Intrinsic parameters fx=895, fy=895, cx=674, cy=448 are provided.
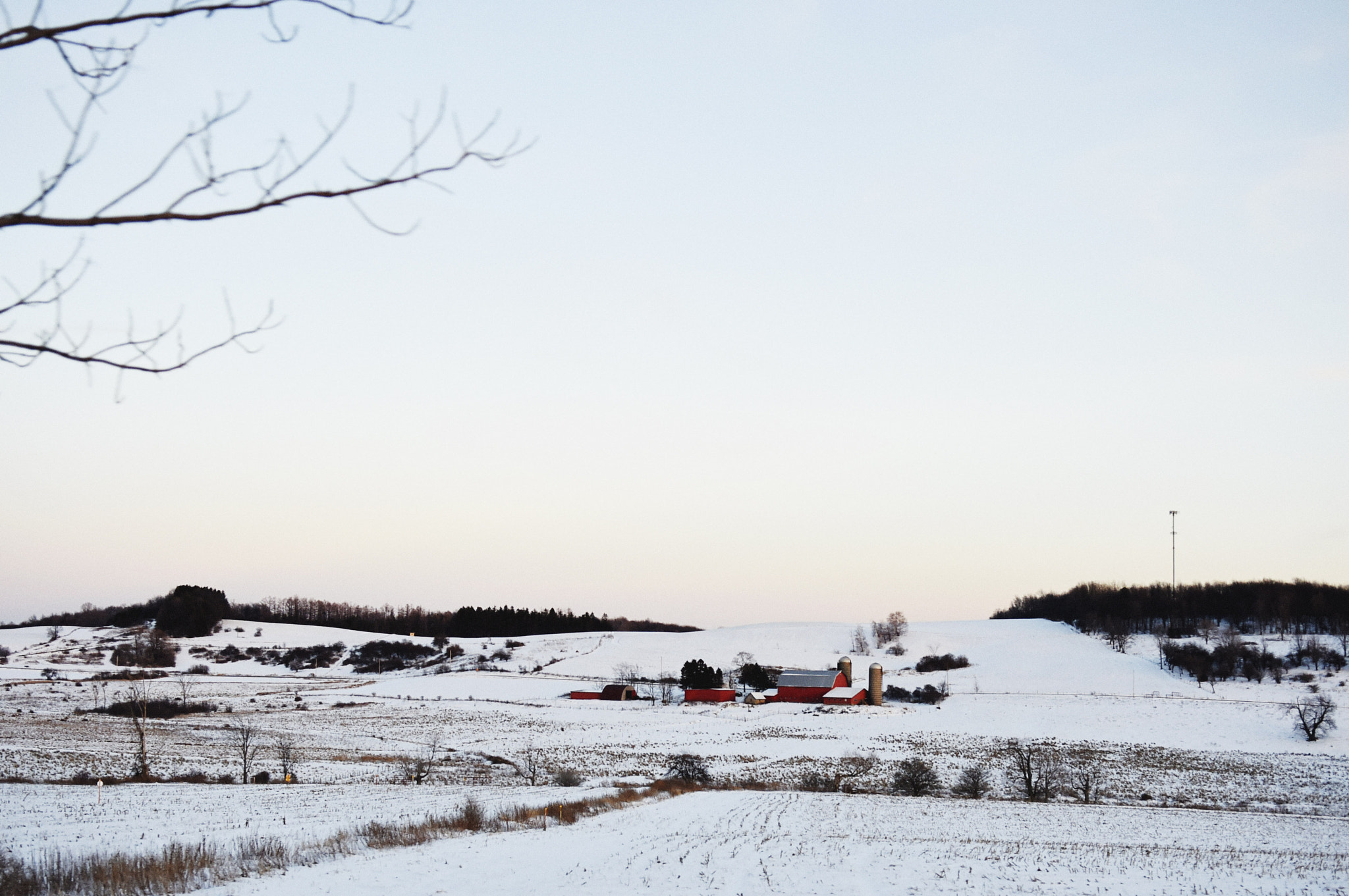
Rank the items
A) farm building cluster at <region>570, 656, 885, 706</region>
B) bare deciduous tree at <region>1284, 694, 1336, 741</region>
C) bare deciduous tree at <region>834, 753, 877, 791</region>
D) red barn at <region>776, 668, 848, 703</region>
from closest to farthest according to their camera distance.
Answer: bare deciduous tree at <region>834, 753, 877, 791</region>, bare deciduous tree at <region>1284, 694, 1336, 741</region>, farm building cluster at <region>570, 656, 885, 706</region>, red barn at <region>776, 668, 848, 703</region>

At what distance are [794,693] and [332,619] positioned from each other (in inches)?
4889

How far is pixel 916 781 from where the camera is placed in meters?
36.2

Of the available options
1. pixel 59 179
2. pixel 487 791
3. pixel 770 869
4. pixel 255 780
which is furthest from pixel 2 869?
pixel 255 780

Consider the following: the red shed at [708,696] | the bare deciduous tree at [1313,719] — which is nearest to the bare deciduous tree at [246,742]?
the red shed at [708,696]

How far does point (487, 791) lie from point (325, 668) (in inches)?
3127

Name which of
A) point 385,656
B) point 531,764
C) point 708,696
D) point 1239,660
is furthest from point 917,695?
point 385,656

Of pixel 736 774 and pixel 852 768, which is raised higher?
pixel 736 774

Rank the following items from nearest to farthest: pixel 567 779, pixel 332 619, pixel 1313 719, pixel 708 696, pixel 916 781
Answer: pixel 567 779 → pixel 916 781 → pixel 1313 719 → pixel 708 696 → pixel 332 619

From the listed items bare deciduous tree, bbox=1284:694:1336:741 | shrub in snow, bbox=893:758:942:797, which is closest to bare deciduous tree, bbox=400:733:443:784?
shrub in snow, bbox=893:758:942:797

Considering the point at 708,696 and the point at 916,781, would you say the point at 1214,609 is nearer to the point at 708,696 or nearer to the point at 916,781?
the point at 708,696

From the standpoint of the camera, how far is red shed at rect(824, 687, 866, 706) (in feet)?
236

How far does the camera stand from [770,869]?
16.2 m

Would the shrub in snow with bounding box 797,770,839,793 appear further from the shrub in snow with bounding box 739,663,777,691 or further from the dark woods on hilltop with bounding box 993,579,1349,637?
the dark woods on hilltop with bounding box 993,579,1349,637

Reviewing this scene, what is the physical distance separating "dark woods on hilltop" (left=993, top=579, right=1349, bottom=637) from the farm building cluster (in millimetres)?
45696
